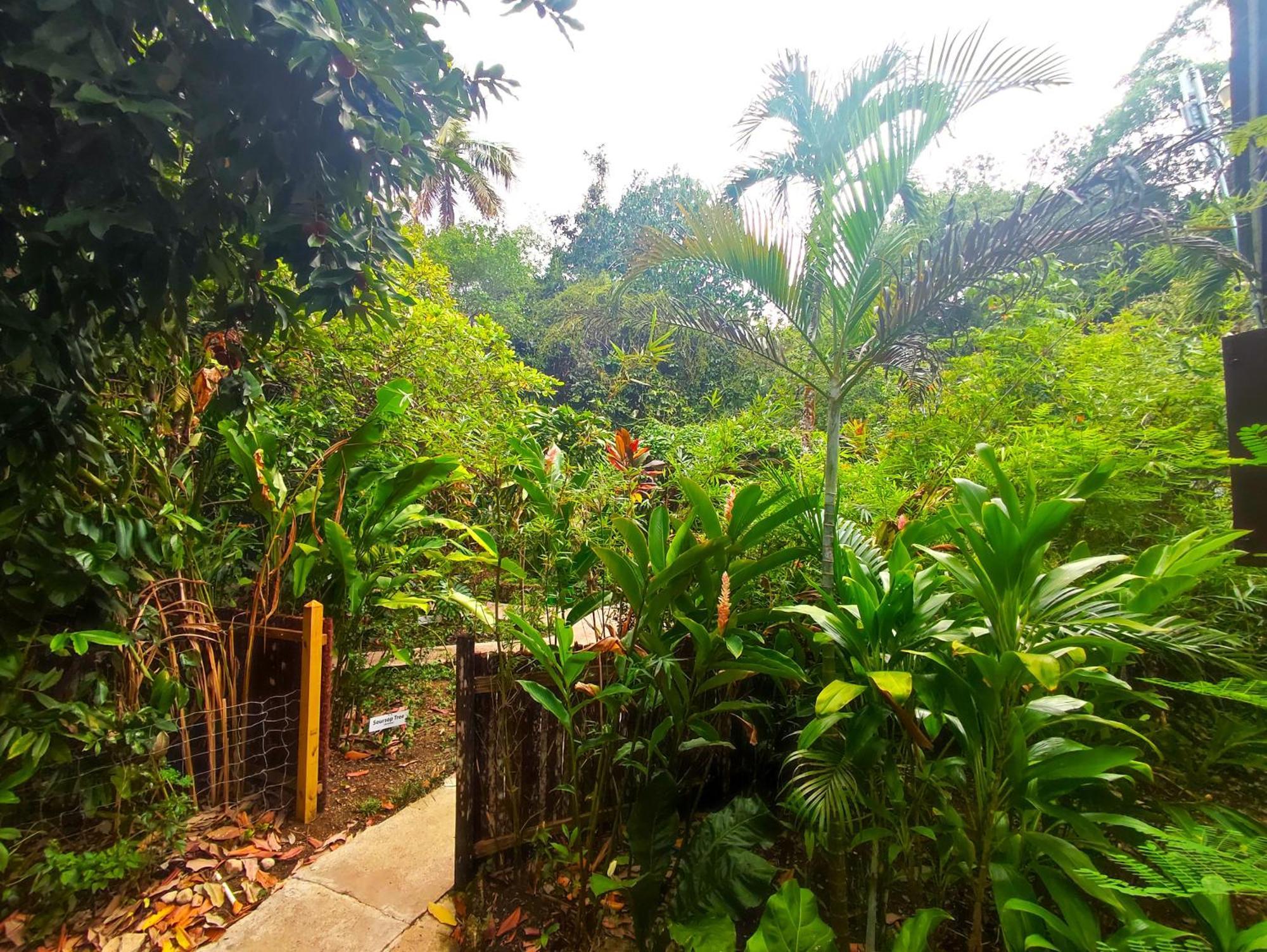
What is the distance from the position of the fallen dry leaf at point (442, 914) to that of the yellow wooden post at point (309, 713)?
2.53 ft

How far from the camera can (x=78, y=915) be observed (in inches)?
65.5

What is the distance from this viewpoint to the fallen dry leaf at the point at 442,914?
1.64 metres

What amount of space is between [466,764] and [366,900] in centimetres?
56

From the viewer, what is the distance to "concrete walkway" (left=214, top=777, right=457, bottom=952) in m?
1.60

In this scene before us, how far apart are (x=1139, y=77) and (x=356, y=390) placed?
10994 mm

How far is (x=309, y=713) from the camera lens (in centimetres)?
211

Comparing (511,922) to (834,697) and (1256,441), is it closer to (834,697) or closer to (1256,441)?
(834,697)

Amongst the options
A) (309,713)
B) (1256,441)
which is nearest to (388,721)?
(309,713)

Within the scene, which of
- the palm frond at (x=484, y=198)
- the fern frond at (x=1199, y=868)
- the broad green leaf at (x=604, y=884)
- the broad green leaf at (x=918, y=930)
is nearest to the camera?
the fern frond at (x=1199, y=868)

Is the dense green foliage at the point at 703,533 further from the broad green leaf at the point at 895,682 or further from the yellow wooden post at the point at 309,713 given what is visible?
the yellow wooden post at the point at 309,713

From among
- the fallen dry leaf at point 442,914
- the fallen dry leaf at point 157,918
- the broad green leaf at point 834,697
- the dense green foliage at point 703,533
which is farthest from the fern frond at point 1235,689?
the fallen dry leaf at point 157,918

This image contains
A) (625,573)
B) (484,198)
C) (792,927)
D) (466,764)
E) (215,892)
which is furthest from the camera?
(484,198)

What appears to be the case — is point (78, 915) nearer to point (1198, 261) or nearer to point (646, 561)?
point (646, 561)

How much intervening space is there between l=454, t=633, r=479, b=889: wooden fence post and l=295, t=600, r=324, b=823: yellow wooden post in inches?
30.2
